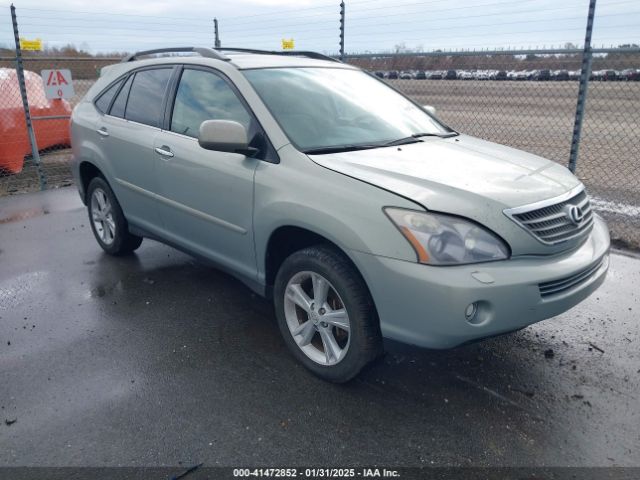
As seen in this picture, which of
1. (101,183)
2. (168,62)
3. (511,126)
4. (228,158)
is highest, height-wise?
(168,62)

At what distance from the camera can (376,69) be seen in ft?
33.0

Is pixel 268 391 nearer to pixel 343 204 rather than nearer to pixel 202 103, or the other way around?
pixel 343 204

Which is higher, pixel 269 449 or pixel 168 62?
pixel 168 62

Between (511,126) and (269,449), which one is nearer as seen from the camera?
(269,449)

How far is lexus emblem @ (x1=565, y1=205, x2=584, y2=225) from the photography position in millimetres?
3074

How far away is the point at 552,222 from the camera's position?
2980 mm

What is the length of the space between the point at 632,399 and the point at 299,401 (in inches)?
71.4

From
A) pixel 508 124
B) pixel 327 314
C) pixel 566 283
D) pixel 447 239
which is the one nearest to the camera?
pixel 447 239

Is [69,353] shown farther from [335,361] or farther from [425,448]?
[425,448]

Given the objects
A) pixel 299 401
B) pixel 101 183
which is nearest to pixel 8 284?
pixel 101 183

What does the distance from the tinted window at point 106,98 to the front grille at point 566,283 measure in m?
3.98

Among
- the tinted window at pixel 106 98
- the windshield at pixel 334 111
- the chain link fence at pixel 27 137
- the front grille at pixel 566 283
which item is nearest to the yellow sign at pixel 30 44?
the chain link fence at pixel 27 137

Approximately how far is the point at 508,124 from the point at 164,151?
1213 cm

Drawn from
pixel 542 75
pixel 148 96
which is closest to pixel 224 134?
pixel 148 96
